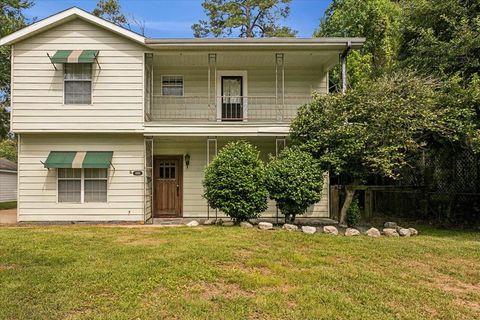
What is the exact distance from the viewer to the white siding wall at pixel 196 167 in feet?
44.3

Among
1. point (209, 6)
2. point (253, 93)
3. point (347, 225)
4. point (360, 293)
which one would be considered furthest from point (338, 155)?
point (209, 6)

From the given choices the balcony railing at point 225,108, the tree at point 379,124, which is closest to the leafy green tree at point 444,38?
the tree at point 379,124

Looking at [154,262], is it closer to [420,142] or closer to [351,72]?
[420,142]

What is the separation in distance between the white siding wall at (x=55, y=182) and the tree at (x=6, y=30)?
7.89 meters

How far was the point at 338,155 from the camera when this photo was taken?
34.8ft

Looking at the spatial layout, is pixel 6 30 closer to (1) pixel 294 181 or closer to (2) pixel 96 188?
(2) pixel 96 188

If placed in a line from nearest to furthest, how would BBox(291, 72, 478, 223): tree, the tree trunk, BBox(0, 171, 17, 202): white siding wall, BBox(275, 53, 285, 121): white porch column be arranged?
1. BBox(291, 72, 478, 223): tree
2. the tree trunk
3. BBox(275, 53, 285, 121): white porch column
4. BBox(0, 171, 17, 202): white siding wall

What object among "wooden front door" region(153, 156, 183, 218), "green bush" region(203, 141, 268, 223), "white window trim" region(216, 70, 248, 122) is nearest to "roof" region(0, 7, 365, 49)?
"white window trim" region(216, 70, 248, 122)

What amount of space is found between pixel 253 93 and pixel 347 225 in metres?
5.91

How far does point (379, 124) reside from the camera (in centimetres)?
1012

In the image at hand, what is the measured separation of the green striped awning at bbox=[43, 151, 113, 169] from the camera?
11742 mm

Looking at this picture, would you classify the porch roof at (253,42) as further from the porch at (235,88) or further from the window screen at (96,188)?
the window screen at (96,188)

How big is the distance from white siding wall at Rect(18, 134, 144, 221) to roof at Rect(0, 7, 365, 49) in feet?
10.5

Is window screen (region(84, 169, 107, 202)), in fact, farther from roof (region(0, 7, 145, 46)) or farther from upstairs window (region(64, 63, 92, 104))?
roof (region(0, 7, 145, 46))
